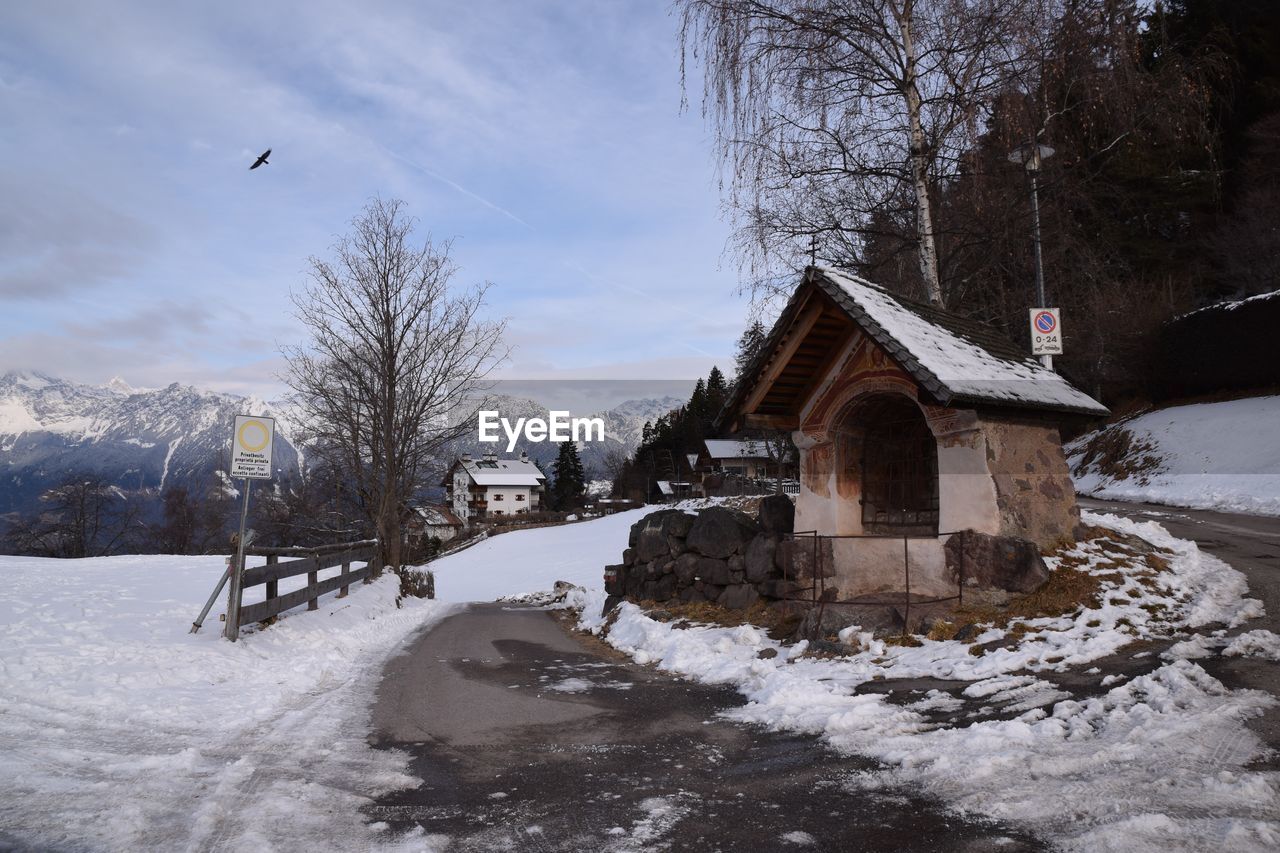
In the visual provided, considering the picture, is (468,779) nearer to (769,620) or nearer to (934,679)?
(934,679)

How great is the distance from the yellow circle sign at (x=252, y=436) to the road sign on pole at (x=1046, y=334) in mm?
11302

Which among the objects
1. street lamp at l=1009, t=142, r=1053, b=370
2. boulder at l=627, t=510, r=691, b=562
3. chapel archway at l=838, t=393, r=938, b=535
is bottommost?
boulder at l=627, t=510, r=691, b=562

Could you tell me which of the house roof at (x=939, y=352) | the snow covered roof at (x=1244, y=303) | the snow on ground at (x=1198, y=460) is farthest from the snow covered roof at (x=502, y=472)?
the house roof at (x=939, y=352)

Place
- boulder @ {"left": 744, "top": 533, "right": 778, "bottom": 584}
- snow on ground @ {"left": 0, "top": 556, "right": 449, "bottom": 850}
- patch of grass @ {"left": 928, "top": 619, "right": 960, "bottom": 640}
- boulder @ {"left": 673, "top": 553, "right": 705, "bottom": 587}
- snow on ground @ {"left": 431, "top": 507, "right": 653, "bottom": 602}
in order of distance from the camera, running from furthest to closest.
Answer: snow on ground @ {"left": 431, "top": 507, "right": 653, "bottom": 602}
boulder @ {"left": 673, "top": 553, "right": 705, "bottom": 587}
boulder @ {"left": 744, "top": 533, "right": 778, "bottom": 584}
patch of grass @ {"left": 928, "top": 619, "right": 960, "bottom": 640}
snow on ground @ {"left": 0, "top": 556, "right": 449, "bottom": 850}

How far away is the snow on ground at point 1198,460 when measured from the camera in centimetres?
1772

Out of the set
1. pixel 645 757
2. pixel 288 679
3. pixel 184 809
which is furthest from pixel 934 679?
pixel 288 679

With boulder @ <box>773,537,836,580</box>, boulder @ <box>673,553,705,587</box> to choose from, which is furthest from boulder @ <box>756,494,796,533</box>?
boulder @ <box>673,553,705,587</box>

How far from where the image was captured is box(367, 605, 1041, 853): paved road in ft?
12.9

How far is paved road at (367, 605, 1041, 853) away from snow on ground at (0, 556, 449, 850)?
43 cm

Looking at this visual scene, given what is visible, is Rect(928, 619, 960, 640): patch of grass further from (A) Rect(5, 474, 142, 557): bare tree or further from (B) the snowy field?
(A) Rect(5, 474, 142, 557): bare tree

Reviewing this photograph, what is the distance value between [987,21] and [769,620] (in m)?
9.00

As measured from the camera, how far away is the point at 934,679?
699 cm

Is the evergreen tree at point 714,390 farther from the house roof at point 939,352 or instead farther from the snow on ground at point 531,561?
the house roof at point 939,352

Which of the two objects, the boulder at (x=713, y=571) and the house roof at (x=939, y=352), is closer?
the house roof at (x=939, y=352)
